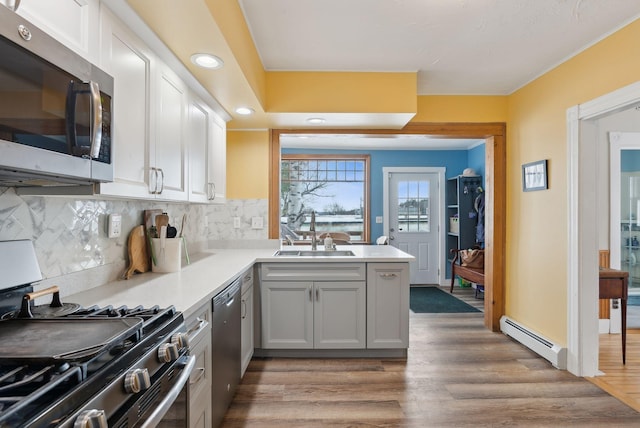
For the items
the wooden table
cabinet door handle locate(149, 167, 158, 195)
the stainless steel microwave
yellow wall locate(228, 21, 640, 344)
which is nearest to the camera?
the stainless steel microwave

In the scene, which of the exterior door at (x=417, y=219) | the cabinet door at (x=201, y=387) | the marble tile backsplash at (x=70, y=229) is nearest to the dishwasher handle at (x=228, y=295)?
the cabinet door at (x=201, y=387)

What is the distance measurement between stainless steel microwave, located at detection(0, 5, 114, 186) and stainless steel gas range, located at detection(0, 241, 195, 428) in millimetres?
439

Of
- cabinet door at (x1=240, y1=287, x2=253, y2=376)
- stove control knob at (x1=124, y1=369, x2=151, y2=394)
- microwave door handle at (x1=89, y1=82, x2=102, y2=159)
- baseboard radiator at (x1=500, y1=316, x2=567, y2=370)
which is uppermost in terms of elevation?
microwave door handle at (x1=89, y1=82, x2=102, y2=159)

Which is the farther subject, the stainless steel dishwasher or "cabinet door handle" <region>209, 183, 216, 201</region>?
"cabinet door handle" <region>209, 183, 216, 201</region>

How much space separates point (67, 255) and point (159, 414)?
90cm

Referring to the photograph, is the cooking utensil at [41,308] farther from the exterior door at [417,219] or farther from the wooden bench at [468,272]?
the exterior door at [417,219]

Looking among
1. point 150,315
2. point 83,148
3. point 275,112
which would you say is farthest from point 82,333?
point 275,112

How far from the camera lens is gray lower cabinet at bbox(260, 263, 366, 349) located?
9.15 feet

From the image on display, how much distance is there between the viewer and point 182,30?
157cm

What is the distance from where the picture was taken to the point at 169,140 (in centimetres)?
187

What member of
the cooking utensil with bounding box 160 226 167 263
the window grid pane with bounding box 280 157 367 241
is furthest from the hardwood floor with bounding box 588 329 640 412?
the window grid pane with bounding box 280 157 367 241

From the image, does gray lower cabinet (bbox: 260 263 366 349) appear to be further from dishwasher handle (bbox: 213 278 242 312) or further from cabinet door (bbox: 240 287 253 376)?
dishwasher handle (bbox: 213 278 242 312)

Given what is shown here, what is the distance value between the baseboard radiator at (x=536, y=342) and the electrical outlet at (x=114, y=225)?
3.20m

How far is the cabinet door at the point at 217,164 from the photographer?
8.56 feet
